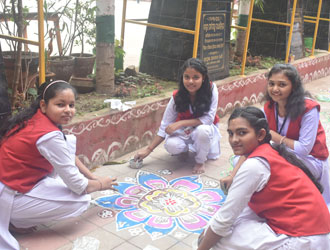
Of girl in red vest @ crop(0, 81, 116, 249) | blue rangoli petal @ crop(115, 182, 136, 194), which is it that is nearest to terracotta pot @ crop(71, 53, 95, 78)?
blue rangoli petal @ crop(115, 182, 136, 194)

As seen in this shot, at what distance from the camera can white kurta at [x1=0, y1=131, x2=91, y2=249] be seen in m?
2.56

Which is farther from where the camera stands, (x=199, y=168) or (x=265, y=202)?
(x=199, y=168)

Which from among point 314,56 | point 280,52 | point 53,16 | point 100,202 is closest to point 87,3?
point 53,16

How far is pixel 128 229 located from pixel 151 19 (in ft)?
12.3

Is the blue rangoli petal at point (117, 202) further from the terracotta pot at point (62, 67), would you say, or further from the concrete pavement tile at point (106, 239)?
the terracotta pot at point (62, 67)

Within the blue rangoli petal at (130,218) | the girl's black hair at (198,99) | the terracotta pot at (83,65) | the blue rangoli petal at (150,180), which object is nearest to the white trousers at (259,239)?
the blue rangoli petal at (130,218)

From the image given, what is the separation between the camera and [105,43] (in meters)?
4.53

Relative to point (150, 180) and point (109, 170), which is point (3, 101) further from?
point (150, 180)

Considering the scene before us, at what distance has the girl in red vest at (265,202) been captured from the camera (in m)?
2.08

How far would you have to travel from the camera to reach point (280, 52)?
25.1 ft

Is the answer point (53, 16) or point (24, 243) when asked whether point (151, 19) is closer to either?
point (53, 16)

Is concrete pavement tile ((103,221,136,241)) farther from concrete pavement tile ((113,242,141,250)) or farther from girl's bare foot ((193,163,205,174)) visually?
girl's bare foot ((193,163,205,174))

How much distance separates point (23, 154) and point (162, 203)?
1240mm

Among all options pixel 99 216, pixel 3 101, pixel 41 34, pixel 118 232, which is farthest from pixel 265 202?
pixel 41 34
